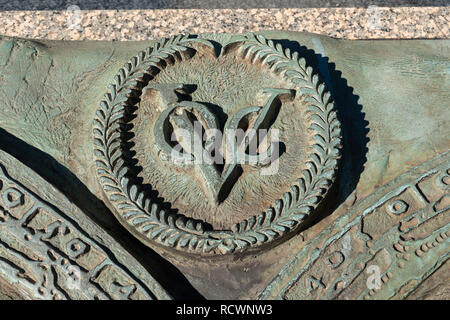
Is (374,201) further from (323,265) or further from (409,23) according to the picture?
(409,23)

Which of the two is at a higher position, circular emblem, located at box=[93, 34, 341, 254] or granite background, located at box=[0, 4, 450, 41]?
granite background, located at box=[0, 4, 450, 41]

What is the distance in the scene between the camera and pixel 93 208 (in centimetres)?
216

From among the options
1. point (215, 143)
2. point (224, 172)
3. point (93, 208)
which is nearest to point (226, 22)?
point (215, 143)

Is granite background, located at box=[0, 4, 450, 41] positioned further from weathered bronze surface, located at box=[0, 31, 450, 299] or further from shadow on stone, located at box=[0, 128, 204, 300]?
shadow on stone, located at box=[0, 128, 204, 300]

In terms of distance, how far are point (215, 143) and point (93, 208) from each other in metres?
0.53

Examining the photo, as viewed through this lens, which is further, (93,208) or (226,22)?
(226,22)

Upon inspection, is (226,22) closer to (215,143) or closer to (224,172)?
(215,143)

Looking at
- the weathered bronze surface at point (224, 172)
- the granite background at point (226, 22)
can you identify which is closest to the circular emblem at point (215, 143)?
the weathered bronze surface at point (224, 172)

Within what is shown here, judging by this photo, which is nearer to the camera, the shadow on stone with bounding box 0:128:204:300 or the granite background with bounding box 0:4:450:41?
the shadow on stone with bounding box 0:128:204:300

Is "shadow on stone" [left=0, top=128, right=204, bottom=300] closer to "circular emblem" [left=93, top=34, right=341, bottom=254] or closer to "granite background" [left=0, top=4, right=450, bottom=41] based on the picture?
"circular emblem" [left=93, top=34, right=341, bottom=254]

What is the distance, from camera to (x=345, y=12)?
9.59 feet

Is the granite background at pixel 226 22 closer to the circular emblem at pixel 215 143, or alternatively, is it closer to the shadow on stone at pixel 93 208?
the circular emblem at pixel 215 143

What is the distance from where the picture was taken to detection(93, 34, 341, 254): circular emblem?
203 cm

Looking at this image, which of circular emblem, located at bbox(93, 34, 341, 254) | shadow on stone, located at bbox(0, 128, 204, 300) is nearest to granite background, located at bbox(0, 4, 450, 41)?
circular emblem, located at bbox(93, 34, 341, 254)
